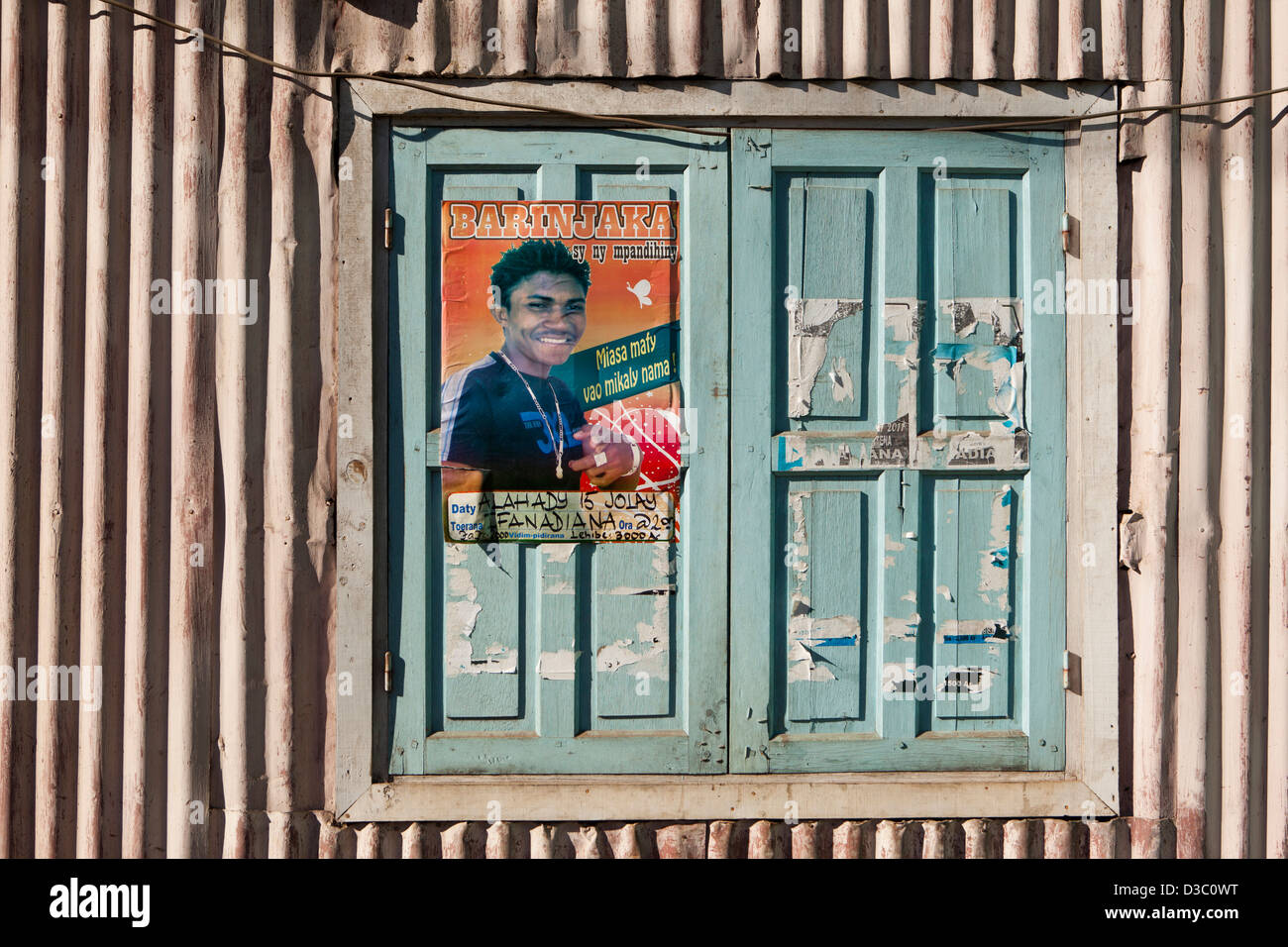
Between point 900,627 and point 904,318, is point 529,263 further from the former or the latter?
point 900,627

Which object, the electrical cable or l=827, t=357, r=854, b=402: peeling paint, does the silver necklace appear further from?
l=827, t=357, r=854, b=402: peeling paint

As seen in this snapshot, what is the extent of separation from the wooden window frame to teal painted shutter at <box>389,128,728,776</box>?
0.27 ft

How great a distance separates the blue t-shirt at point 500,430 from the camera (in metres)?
3.44

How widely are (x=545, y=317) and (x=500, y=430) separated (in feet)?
1.68

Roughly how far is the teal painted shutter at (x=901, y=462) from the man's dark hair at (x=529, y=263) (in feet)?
2.43

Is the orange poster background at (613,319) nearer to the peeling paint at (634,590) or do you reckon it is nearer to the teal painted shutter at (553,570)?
the teal painted shutter at (553,570)

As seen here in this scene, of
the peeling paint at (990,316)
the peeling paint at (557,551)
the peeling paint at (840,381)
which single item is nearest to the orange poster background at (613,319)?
the peeling paint at (557,551)

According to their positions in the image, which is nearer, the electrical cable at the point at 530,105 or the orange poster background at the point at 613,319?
the electrical cable at the point at 530,105

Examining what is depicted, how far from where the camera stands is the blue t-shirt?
11.3ft

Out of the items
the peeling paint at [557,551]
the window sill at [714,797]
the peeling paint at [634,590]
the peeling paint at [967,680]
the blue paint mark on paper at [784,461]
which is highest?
the blue paint mark on paper at [784,461]

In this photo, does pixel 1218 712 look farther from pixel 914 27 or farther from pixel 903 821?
pixel 914 27

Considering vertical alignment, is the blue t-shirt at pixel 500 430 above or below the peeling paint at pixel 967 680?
above

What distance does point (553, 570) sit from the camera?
3.44 metres

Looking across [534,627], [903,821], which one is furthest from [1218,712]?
[534,627]
